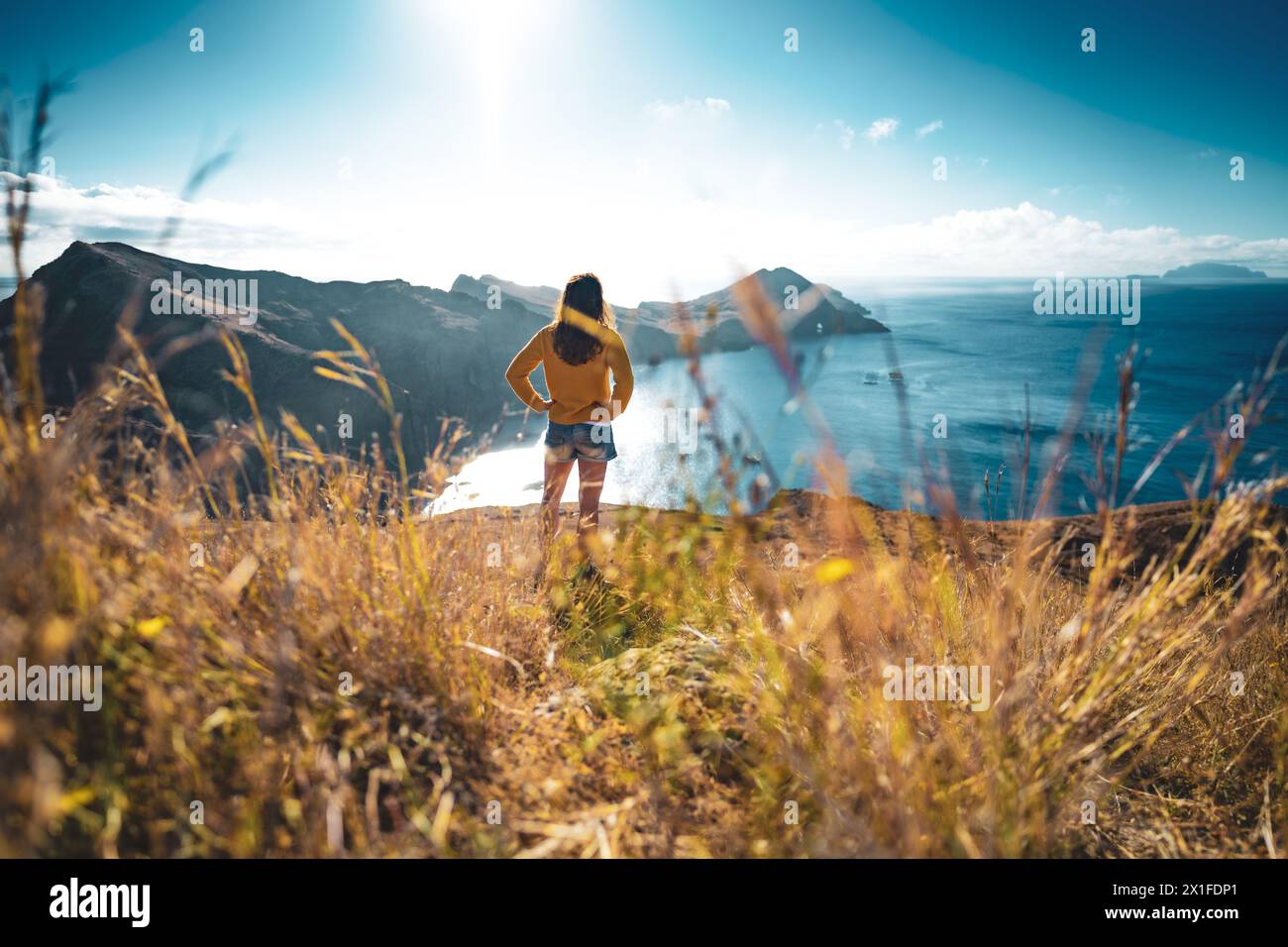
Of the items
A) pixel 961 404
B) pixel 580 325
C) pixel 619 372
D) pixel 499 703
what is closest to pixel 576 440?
pixel 619 372

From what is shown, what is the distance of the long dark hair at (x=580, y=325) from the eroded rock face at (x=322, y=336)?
1252 inches

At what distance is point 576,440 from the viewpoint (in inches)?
174

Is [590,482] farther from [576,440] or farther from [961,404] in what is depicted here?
[961,404]

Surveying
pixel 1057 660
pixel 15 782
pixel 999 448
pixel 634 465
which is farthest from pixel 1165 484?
pixel 15 782

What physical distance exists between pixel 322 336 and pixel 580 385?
71.7m

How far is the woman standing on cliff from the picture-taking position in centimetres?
428

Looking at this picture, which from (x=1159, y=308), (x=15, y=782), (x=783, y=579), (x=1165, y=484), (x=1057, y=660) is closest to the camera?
(x=15, y=782)

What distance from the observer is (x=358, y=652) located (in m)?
1.68

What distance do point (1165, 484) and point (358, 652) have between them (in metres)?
53.0

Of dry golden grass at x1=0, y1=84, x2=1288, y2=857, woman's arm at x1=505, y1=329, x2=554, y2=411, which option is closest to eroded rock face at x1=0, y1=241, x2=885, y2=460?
woman's arm at x1=505, y1=329, x2=554, y2=411

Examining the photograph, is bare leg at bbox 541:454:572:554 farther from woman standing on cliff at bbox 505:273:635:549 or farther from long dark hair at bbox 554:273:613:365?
long dark hair at bbox 554:273:613:365

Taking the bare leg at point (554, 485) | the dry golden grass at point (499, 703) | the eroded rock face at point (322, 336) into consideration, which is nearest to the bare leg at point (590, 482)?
the bare leg at point (554, 485)

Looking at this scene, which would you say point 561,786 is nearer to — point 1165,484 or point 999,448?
point 999,448
